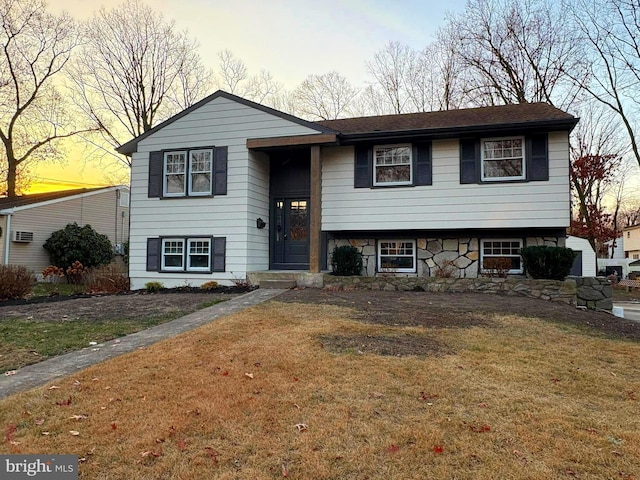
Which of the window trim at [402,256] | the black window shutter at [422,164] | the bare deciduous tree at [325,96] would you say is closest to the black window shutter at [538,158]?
the black window shutter at [422,164]

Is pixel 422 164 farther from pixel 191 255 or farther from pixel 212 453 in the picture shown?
pixel 212 453

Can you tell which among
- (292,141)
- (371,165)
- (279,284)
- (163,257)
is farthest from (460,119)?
(163,257)

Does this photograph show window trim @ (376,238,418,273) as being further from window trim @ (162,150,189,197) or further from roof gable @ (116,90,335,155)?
window trim @ (162,150,189,197)

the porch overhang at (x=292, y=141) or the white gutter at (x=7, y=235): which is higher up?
the porch overhang at (x=292, y=141)

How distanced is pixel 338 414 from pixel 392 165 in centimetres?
925

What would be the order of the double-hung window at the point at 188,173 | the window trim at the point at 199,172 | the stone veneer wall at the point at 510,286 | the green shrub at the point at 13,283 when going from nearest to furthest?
1. the stone veneer wall at the point at 510,286
2. the green shrub at the point at 13,283
3. the window trim at the point at 199,172
4. the double-hung window at the point at 188,173

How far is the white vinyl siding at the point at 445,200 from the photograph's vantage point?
1053 cm

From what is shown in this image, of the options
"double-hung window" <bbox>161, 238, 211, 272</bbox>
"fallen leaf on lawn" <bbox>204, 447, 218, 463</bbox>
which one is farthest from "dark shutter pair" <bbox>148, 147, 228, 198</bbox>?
"fallen leaf on lawn" <bbox>204, 447, 218, 463</bbox>

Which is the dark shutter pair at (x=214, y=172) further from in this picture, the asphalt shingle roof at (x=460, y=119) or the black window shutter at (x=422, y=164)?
the black window shutter at (x=422, y=164)

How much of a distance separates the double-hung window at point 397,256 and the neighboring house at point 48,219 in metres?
14.0

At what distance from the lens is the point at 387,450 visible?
2785 mm

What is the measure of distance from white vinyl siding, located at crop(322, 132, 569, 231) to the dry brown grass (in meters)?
5.86

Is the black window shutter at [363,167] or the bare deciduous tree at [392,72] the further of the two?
the bare deciduous tree at [392,72]

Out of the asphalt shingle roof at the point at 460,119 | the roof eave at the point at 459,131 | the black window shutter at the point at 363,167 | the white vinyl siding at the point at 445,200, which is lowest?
the white vinyl siding at the point at 445,200
